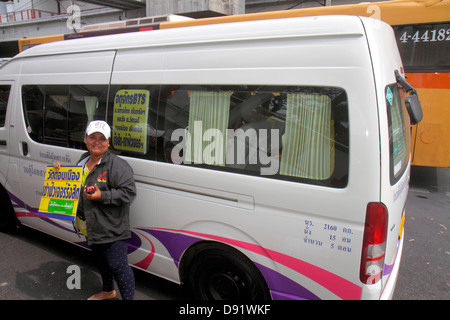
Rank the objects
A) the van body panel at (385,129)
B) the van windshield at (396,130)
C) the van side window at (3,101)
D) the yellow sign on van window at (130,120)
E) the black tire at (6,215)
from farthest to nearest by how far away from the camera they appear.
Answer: the black tire at (6,215), the van side window at (3,101), the yellow sign on van window at (130,120), the van windshield at (396,130), the van body panel at (385,129)

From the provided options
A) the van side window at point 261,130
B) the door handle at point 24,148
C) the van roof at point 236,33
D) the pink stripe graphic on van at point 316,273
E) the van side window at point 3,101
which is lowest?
the pink stripe graphic on van at point 316,273

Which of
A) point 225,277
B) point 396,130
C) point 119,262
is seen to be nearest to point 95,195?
point 119,262

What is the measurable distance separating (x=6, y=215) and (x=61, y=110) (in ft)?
6.27

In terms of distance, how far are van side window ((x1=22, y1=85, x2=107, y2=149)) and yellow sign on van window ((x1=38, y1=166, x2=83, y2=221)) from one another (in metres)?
0.53

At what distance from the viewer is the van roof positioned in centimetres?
198

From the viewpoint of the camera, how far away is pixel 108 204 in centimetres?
256

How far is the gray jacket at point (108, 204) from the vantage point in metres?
2.57

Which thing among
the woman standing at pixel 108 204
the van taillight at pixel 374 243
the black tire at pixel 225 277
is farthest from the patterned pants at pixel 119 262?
the van taillight at pixel 374 243

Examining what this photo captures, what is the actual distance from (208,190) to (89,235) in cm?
105

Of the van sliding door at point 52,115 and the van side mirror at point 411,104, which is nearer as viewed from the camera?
the van side mirror at point 411,104

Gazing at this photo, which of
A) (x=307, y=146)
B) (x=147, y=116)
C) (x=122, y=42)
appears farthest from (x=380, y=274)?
(x=122, y=42)

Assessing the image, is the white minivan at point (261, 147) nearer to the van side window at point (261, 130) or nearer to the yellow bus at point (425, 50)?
the van side window at point (261, 130)

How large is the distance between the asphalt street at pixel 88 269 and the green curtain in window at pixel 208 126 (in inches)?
56.9
